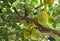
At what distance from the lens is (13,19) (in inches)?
24.6

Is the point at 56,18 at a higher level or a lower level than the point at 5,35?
higher

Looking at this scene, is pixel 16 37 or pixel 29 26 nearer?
pixel 29 26

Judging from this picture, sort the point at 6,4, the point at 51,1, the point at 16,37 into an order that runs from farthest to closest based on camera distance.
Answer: the point at 16,37
the point at 6,4
the point at 51,1

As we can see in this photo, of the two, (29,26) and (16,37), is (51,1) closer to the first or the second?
(29,26)

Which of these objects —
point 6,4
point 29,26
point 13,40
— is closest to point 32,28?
point 29,26

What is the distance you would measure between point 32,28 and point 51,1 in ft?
0.36

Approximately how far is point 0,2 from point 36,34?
19cm

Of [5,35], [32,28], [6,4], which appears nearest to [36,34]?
[32,28]

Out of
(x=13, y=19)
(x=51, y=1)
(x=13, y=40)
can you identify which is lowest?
(x=13, y=40)

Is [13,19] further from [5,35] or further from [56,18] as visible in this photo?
[56,18]

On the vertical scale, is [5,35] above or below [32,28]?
below

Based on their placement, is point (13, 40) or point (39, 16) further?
point (13, 40)

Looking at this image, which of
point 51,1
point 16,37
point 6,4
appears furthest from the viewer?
point 16,37

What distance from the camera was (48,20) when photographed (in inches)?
16.4
